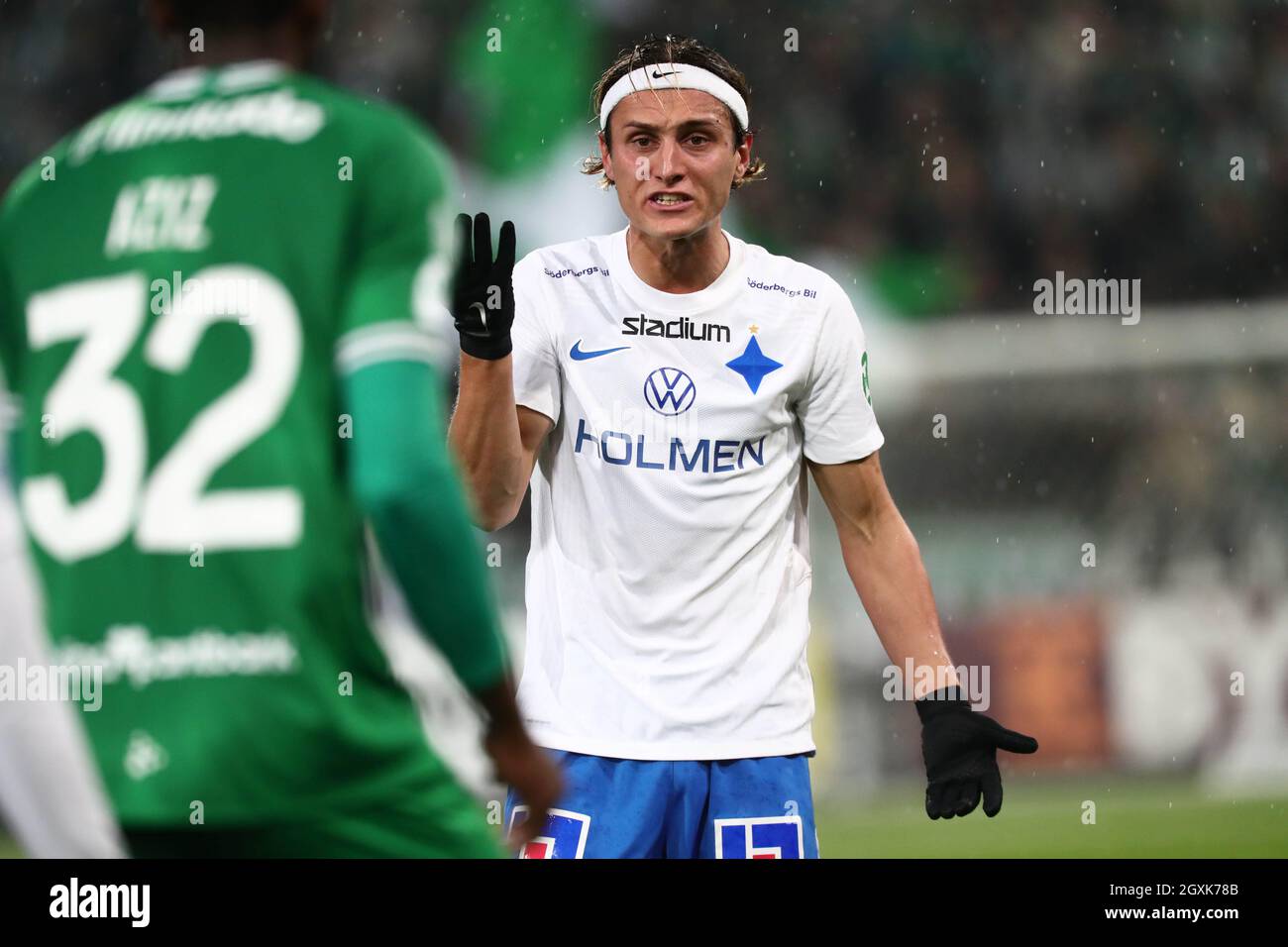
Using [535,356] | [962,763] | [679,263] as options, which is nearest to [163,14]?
[535,356]

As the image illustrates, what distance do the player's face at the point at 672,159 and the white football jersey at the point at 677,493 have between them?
5.9 inches

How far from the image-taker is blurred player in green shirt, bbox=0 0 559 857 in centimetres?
185

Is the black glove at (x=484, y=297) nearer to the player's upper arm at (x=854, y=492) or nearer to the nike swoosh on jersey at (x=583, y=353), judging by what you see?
the nike swoosh on jersey at (x=583, y=353)

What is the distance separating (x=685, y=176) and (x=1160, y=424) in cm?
598

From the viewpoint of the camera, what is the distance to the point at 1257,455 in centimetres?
892

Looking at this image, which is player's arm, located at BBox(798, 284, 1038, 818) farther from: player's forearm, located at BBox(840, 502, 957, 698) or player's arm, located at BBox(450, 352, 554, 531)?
player's arm, located at BBox(450, 352, 554, 531)

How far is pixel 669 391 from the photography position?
11.4ft

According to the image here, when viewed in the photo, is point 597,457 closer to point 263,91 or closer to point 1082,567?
point 263,91

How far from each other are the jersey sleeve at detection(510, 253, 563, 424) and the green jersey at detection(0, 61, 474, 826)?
4.96ft

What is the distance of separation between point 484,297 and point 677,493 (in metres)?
0.56

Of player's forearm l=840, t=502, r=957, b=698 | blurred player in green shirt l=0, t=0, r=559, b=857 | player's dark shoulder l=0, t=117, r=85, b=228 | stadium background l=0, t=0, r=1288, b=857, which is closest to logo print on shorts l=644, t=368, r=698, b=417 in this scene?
player's forearm l=840, t=502, r=957, b=698

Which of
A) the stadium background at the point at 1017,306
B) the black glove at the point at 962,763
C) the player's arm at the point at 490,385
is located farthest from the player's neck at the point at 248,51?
the stadium background at the point at 1017,306
